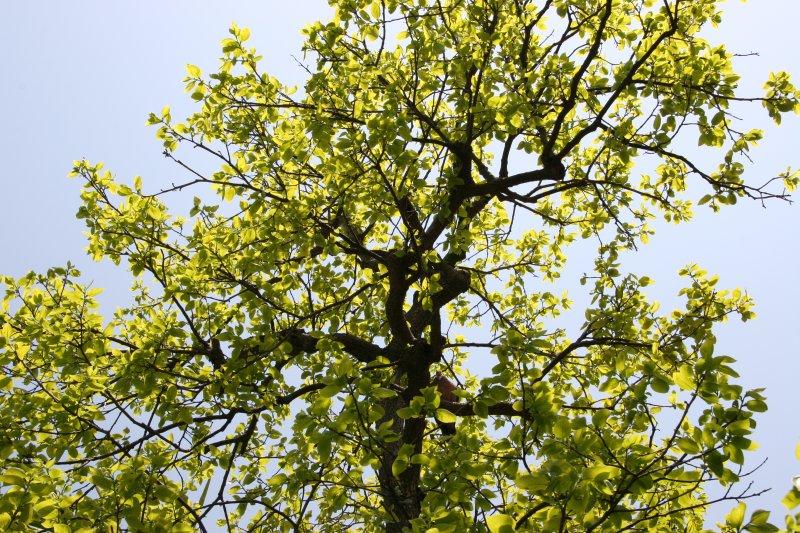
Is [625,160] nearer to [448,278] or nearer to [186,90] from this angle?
[448,278]

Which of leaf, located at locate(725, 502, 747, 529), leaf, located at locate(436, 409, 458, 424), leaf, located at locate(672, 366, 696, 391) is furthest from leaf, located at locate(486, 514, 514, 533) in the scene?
leaf, located at locate(672, 366, 696, 391)

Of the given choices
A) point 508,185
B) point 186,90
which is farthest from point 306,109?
point 508,185

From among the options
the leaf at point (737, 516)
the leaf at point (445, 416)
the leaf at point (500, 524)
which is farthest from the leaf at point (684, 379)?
the leaf at point (445, 416)

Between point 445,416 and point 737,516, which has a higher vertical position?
point 445,416

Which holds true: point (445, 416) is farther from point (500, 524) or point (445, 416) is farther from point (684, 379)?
point (684, 379)

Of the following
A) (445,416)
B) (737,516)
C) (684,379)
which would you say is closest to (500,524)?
(445,416)

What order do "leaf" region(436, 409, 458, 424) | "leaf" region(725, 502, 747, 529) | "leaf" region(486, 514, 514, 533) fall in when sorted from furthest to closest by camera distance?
"leaf" region(436, 409, 458, 424)
"leaf" region(486, 514, 514, 533)
"leaf" region(725, 502, 747, 529)

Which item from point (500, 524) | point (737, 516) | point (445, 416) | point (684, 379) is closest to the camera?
point (737, 516)

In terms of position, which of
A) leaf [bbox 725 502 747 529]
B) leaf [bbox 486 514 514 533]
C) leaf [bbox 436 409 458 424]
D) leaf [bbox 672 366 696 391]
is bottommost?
leaf [bbox 725 502 747 529]

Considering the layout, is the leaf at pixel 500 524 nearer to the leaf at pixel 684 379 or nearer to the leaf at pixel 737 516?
the leaf at pixel 737 516

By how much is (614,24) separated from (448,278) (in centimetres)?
397

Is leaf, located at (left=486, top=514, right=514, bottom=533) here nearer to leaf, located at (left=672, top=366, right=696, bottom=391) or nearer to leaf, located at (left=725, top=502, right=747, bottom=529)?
leaf, located at (left=725, top=502, right=747, bottom=529)

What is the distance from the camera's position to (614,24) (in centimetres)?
764

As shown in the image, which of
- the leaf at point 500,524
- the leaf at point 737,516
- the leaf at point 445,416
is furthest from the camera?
the leaf at point 445,416
